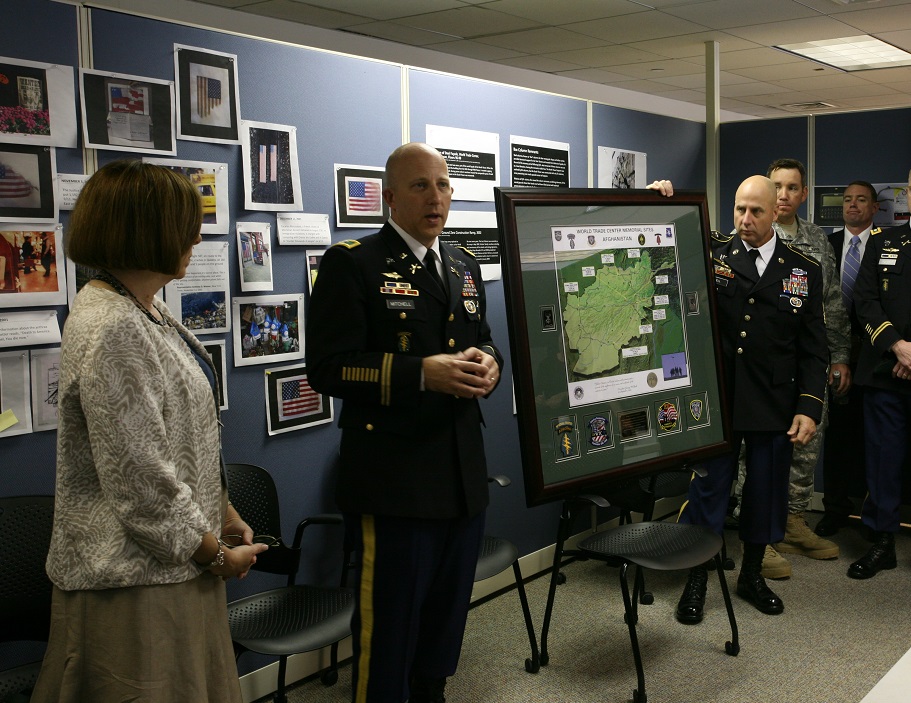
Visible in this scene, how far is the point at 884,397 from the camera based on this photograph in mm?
3910

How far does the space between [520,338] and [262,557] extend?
982mm

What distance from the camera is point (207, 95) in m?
2.54

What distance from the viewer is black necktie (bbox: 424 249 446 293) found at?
2.27 metres

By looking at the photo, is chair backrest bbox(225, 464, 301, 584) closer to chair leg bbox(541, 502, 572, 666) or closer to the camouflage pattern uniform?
chair leg bbox(541, 502, 572, 666)

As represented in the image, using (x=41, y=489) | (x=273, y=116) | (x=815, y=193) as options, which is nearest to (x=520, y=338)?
(x=273, y=116)

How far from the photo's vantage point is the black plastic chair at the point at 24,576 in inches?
80.5

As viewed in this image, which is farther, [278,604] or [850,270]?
[850,270]

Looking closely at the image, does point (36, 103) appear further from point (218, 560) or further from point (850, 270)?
point (850, 270)

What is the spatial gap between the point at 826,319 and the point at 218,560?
341 cm

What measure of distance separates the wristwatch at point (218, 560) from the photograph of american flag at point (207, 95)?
141 cm

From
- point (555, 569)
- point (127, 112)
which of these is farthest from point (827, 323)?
point (127, 112)

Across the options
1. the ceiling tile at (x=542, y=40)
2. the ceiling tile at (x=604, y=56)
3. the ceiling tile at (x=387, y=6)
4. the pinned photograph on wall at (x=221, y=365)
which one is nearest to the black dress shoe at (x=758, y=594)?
the pinned photograph on wall at (x=221, y=365)

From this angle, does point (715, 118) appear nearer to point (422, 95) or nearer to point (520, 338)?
point (422, 95)

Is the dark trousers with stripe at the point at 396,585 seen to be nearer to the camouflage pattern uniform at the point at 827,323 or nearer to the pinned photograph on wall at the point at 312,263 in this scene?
the pinned photograph on wall at the point at 312,263
